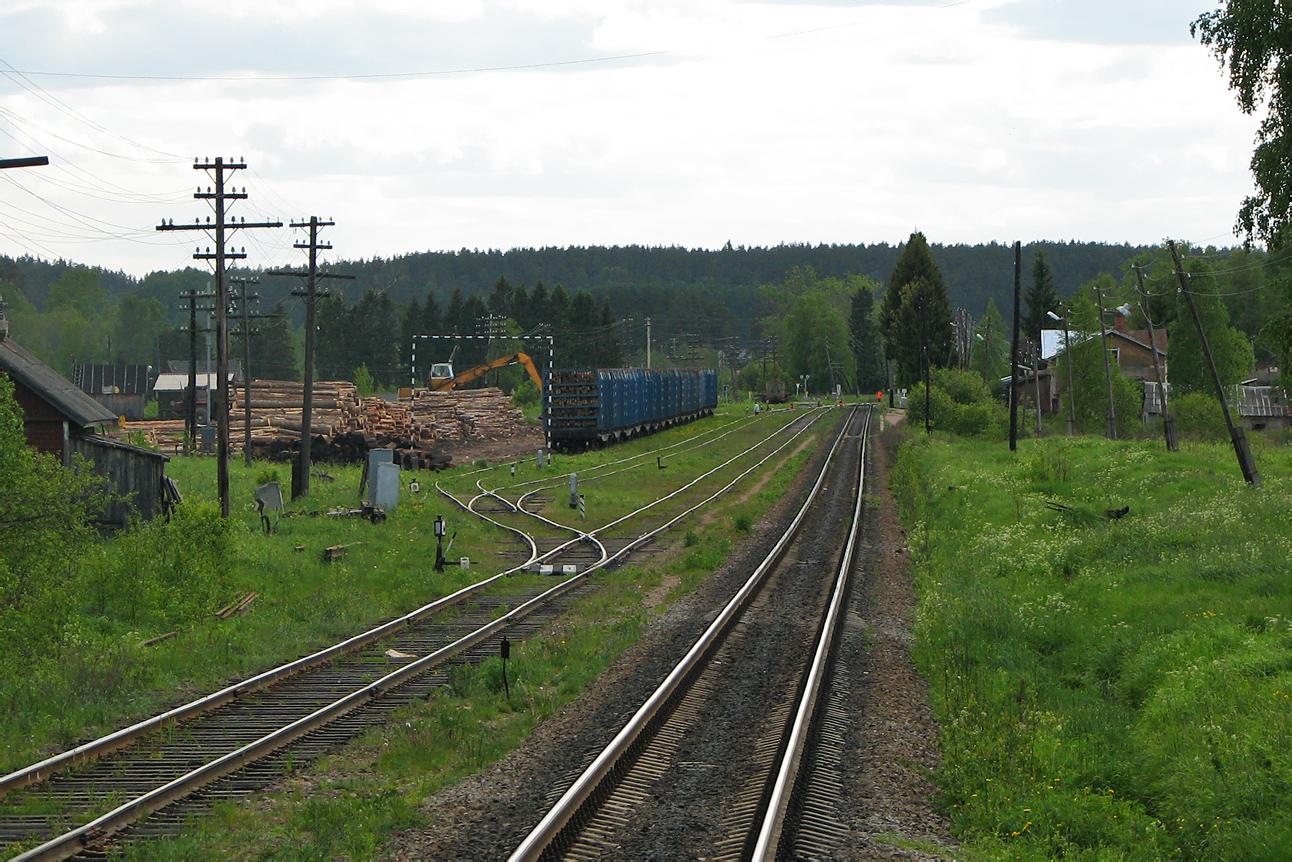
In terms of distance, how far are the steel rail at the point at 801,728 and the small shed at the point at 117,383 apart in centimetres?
8697

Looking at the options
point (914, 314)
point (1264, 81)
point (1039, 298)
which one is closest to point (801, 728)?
point (1264, 81)

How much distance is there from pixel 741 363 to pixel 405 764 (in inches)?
6540

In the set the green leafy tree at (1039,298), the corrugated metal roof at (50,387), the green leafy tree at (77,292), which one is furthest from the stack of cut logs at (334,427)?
the green leafy tree at (77,292)

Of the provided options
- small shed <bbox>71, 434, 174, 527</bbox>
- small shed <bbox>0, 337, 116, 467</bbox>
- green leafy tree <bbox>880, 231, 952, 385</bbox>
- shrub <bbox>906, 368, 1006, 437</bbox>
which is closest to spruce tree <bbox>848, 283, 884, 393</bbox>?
green leafy tree <bbox>880, 231, 952, 385</bbox>

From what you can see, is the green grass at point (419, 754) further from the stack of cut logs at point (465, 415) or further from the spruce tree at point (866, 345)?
the spruce tree at point (866, 345)

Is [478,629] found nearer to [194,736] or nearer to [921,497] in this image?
[194,736]

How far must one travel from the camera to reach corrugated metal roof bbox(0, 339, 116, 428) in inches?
933

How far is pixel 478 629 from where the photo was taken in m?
16.5

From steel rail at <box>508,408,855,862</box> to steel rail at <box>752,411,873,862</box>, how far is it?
1.51 metres

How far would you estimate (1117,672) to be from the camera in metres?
13.5

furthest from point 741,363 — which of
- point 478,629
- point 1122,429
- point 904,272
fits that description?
point 478,629

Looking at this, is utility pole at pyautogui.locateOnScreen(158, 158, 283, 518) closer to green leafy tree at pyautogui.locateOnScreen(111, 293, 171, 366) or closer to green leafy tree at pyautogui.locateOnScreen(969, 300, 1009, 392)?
green leafy tree at pyautogui.locateOnScreen(969, 300, 1009, 392)

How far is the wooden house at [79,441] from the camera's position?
79.3ft

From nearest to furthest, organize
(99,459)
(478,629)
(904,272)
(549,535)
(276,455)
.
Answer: (478,629)
(99,459)
(549,535)
(276,455)
(904,272)
